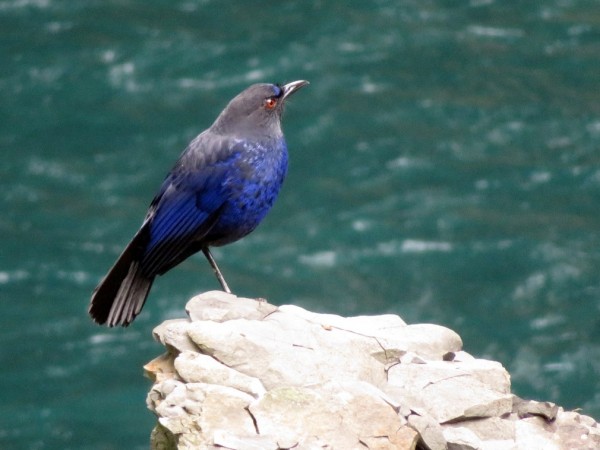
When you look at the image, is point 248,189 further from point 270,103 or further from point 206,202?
point 270,103

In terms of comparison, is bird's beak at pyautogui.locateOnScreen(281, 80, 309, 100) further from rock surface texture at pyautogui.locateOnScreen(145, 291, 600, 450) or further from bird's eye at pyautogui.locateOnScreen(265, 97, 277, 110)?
rock surface texture at pyautogui.locateOnScreen(145, 291, 600, 450)

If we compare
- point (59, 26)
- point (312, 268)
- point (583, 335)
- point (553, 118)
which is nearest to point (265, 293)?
point (312, 268)

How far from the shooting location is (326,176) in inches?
669

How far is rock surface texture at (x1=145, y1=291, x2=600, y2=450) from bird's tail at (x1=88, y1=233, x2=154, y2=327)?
0.61 meters

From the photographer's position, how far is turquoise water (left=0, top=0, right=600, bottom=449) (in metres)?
14.8

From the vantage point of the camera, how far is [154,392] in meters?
6.85

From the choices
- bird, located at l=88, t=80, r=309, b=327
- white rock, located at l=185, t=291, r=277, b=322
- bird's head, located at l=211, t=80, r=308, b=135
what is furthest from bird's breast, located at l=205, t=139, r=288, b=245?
white rock, located at l=185, t=291, r=277, b=322

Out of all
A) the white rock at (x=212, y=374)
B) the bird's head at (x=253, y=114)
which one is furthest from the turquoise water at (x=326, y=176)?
A: the white rock at (x=212, y=374)

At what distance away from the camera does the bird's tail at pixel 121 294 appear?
25.7ft

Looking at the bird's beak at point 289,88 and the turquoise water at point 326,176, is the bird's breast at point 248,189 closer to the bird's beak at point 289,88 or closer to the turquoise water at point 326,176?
the bird's beak at point 289,88

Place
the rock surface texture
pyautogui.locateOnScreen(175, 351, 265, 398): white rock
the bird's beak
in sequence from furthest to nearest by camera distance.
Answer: the bird's beak
pyautogui.locateOnScreen(175, 351, 265, 398): white rock
the rock surface texture

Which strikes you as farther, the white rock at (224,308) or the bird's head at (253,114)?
the bird's head at (253,114)

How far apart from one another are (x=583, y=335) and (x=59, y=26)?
8649 millimetres

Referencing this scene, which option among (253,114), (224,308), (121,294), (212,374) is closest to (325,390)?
(212,374)
